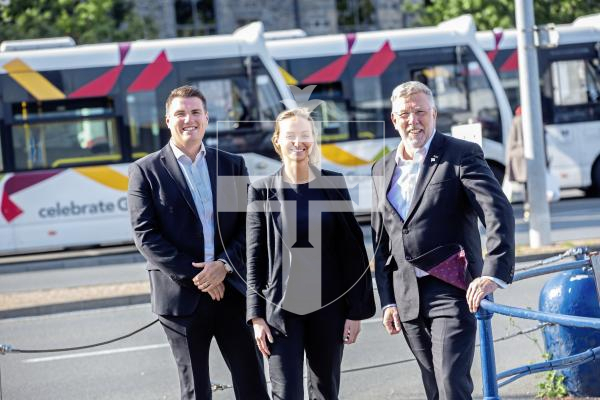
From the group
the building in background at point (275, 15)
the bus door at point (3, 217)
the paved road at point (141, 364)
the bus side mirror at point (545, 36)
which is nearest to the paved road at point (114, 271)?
the bus door at point (3, 217)

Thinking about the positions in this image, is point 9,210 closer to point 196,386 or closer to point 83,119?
point 83,119

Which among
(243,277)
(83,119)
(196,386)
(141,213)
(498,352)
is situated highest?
(83,119)

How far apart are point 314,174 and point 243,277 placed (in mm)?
652

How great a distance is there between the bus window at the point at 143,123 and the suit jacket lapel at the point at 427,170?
12.5 m

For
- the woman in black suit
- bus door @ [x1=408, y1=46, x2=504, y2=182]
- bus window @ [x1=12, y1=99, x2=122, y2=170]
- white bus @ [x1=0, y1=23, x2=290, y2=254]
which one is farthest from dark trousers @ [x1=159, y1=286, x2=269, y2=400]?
bus door @ [x1=408, y1=46, x2=504, y2=182]

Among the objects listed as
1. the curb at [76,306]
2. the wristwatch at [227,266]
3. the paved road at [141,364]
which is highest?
the wristwatch at [227,266]

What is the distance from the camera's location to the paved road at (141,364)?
22.9 feet

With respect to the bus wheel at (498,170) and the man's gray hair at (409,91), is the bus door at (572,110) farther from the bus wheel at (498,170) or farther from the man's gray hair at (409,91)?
the man's gray hair at (409,91)

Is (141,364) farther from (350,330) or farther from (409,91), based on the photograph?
(409,91)

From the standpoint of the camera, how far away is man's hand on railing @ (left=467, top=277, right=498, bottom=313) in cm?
407

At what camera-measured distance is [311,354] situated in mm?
4379

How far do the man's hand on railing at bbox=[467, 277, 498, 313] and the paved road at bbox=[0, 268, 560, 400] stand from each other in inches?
88.6

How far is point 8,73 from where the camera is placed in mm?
15977

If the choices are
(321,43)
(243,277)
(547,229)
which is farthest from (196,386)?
(321,43)
